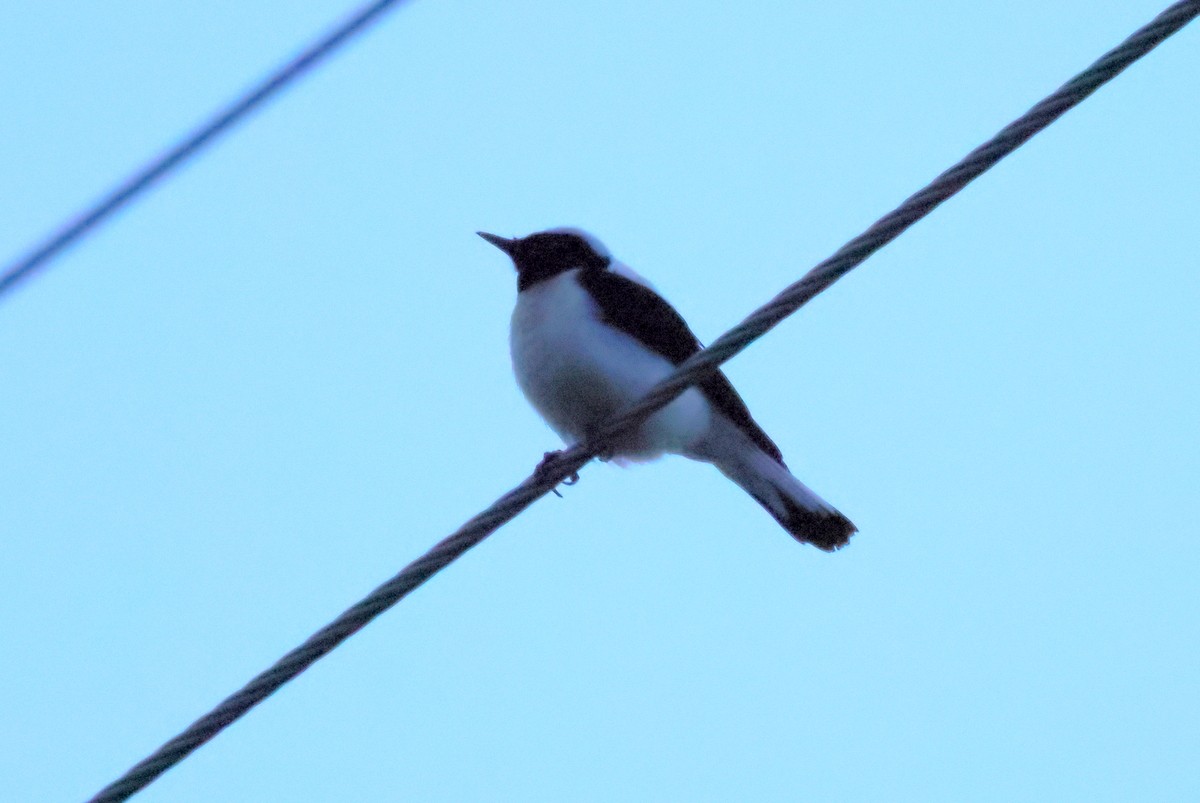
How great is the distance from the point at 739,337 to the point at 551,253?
2.98 m

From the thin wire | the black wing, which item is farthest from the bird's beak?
the thin wire

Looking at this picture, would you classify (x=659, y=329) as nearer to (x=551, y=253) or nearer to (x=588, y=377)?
(x=588, y=377)

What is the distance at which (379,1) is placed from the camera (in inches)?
150

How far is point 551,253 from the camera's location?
6.27 m

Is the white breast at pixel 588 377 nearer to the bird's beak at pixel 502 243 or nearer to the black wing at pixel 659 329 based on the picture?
the black wing at pixel 659 329

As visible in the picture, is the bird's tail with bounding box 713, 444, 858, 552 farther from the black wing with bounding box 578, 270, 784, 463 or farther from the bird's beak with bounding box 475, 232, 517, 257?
the bird's beak with bounding box 475, 232, 517, 257

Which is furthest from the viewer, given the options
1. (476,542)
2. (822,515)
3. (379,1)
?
(822,515)

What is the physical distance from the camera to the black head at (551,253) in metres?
6.20

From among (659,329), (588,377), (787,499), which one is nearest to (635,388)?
(588,377)

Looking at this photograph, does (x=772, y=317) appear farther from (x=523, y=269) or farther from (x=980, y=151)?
(x=523, y=269)

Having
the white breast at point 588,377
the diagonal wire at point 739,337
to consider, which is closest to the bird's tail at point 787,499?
the white breast at point 588,377

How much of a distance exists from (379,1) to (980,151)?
1483 millimetres

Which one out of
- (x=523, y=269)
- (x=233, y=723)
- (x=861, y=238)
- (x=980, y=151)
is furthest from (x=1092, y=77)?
(x=523, y=269)

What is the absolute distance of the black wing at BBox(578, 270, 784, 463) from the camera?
5.51m
